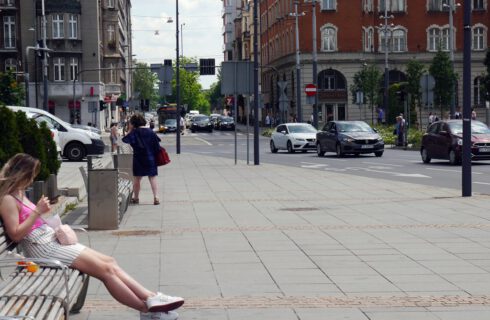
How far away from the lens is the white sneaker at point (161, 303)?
739 centimetres

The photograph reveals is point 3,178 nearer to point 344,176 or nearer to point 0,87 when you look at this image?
point 344,176

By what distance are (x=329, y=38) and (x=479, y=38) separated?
546 inches

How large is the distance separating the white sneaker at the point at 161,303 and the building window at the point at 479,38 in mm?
88292

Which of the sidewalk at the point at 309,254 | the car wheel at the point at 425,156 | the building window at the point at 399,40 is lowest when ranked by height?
the car wheel at the point at 425,156

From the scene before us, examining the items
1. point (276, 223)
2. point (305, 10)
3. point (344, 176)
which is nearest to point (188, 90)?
point (305, 10)

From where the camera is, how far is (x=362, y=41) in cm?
9062

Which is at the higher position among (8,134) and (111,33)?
(111,33)

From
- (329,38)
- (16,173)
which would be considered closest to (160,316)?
(16,173)

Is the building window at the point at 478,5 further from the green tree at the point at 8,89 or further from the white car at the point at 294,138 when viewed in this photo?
the green tree at the point at 8,89

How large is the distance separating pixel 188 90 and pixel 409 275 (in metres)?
188

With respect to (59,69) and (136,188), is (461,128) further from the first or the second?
(59,69)

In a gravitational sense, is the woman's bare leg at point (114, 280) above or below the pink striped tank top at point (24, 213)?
below

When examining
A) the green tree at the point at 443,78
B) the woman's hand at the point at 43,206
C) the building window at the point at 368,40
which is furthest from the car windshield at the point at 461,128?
the building window at the point at 368,40

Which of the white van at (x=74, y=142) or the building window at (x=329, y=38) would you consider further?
the building window at (x=329, y=38)
